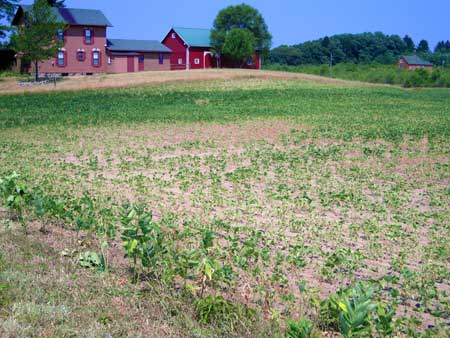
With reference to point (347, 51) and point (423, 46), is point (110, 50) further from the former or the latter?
point (423, 46)

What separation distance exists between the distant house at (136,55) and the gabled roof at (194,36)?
262cm

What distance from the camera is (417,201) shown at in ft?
34.3

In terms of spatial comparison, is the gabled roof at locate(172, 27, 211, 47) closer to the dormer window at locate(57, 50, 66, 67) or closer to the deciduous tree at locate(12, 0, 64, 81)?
the dormer window at locate(57, 50, 66, 67)

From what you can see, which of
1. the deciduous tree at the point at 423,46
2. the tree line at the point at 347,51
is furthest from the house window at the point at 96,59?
the deciduous tree at the point at 423,46

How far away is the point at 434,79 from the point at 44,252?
60.0 m

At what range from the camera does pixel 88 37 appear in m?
56.2

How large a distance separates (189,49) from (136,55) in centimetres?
701

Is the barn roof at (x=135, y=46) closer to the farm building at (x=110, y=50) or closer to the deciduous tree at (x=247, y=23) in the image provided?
the farm building at (x=110, y=50)

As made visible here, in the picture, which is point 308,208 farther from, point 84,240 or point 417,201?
point 84,240

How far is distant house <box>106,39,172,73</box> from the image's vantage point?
59.7 m

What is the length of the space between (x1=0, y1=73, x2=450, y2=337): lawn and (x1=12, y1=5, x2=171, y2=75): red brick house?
35.6 m

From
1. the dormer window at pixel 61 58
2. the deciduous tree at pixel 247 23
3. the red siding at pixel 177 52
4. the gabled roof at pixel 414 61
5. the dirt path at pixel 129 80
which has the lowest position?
the dirt path at pixel 129 80

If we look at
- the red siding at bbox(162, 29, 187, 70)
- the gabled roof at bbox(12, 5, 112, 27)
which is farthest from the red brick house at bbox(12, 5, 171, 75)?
the red siding at bbox(162, 29, 187, 70)

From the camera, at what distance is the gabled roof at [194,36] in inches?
2608
